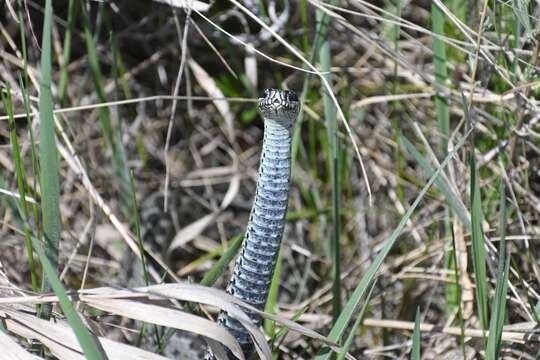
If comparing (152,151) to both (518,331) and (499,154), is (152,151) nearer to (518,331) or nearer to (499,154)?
(499,154)

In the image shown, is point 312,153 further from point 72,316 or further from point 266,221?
point 72,316

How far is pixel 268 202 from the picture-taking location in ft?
5.27

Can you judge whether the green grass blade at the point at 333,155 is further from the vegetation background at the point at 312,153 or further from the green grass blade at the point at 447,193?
the green grass blade at the point at 447,193

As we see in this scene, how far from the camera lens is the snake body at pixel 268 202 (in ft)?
5.20

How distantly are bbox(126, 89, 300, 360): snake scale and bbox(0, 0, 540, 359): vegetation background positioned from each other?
137 mm

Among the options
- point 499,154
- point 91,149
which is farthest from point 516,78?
point 91,149

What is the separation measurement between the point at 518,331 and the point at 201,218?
161 cm

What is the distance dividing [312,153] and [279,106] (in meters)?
1.38

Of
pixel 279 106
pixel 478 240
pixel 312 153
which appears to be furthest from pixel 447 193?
pixel 312 153

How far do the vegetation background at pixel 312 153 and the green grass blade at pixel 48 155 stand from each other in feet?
0.93

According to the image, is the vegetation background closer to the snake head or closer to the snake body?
the snake body

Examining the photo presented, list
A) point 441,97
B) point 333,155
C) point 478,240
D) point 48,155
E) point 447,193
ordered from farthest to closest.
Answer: point 441,97 < point 333,155 < point 447,193 < point 478,240 < point 48,155

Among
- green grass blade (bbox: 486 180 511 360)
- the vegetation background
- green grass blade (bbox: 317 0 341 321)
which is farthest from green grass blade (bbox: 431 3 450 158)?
green grass blade (bbox: 486 180 511 360)

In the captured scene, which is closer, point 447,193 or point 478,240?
point 478,240
